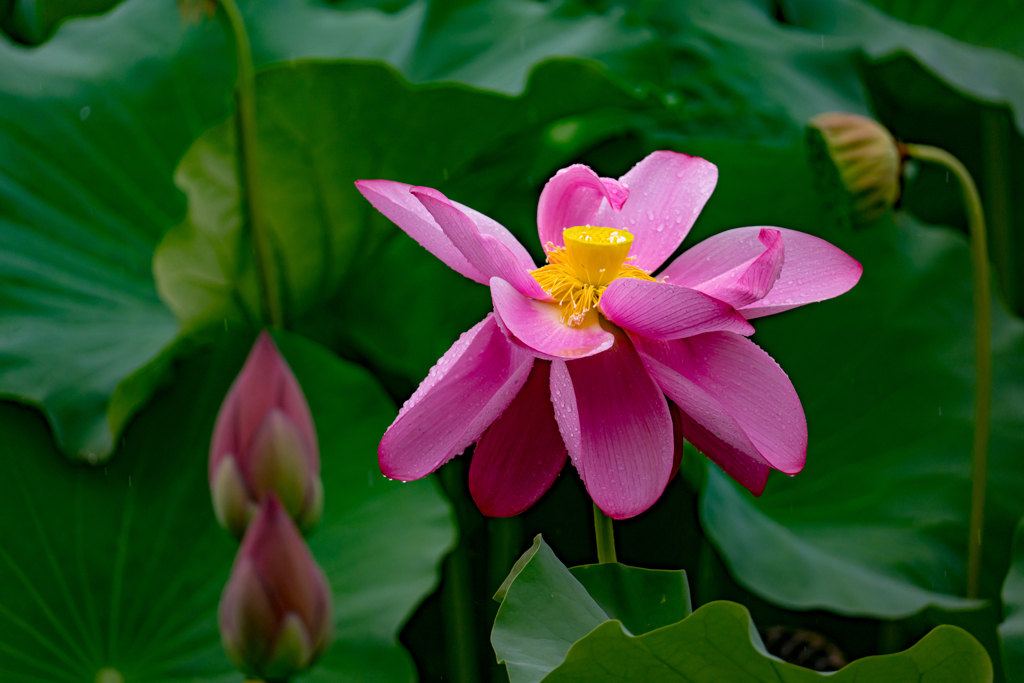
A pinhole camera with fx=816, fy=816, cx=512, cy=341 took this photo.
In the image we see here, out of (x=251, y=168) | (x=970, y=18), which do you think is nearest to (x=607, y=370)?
(x=251, y=168)

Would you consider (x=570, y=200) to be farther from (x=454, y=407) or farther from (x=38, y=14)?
(x=38, y=14)

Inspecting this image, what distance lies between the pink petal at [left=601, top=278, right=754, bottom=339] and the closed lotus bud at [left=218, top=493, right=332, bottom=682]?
0.13 metres

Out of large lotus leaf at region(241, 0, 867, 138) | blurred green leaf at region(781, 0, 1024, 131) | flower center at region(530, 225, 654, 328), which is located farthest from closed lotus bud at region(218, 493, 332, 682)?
blurred green leaf at region(781, 0, 1024, 131)

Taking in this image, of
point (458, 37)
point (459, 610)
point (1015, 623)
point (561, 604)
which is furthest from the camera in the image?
point (458, 37)

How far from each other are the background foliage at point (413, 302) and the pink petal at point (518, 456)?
42 centimetres

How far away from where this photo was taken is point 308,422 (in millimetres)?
281

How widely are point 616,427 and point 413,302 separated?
0.68 meters

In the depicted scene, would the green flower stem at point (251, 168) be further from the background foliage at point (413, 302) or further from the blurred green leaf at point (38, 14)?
the blurred green leaf at point (38, 14)

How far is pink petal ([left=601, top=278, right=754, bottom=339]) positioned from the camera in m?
0.26

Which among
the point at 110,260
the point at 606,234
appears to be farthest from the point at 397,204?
the point at 110,260

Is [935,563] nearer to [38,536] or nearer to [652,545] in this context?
[652,545]

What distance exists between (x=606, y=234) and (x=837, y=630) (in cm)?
86

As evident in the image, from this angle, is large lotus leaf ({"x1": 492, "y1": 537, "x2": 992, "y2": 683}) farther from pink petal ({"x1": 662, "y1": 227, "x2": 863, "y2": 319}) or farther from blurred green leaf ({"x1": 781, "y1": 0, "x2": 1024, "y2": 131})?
blurred green leaf ({"x1": 781, "y1": 0, "x2": 1024, "y2": 131})

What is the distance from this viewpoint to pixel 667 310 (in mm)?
270
